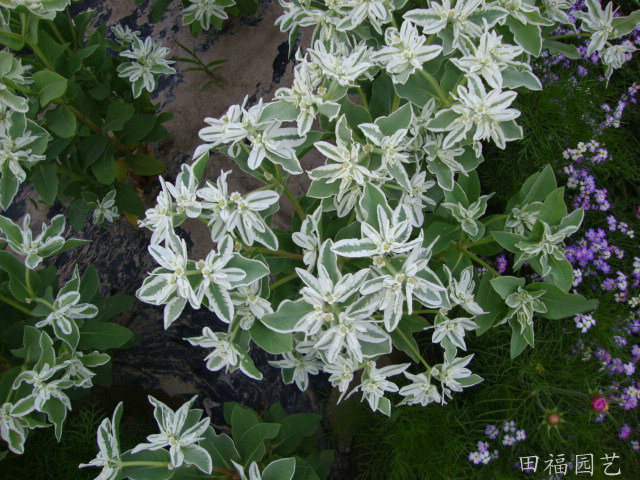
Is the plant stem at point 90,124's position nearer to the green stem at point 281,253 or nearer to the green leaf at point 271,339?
the green stem at point 281,253

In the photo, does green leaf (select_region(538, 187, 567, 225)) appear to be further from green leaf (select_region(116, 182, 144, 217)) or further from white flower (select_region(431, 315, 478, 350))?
green leaf (select_region(116, 182, 144, 217))

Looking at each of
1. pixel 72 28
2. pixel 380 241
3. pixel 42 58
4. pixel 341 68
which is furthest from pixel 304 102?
pixel 72 28

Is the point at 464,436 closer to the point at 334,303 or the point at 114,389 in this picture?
the point at 334,303

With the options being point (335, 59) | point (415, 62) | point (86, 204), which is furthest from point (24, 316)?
point (415, 62)

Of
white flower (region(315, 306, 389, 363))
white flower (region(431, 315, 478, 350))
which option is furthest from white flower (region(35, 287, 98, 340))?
white flower (region(431, 315, 478, 350))

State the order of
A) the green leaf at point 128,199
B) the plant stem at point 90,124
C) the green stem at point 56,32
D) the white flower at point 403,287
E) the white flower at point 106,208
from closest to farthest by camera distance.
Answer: the white flower at point 403,287 → the green stem at point 56,32 → the plant stem at point 90,124 → the white flower at point 106,208 → the green leaf at point 128,199

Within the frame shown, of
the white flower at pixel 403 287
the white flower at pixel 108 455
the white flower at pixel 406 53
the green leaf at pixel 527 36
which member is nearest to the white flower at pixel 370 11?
the white flower at pixel 406 53
